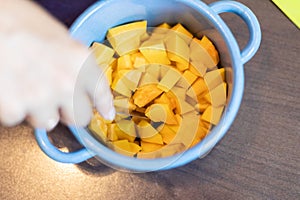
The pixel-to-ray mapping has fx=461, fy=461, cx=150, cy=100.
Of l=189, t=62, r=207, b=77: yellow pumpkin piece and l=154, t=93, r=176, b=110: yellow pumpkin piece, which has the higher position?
l=189, t=62, r=207, b=77: yellow pumpkin piece

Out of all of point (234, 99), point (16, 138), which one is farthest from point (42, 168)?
point (234, 99)

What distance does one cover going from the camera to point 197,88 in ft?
2.27

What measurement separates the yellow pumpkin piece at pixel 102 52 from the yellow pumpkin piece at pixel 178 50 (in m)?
0.09

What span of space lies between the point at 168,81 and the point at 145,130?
0.27 feet

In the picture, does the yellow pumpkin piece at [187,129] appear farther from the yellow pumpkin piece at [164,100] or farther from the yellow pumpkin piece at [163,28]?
the yellow pumpkin piece at [163,28]

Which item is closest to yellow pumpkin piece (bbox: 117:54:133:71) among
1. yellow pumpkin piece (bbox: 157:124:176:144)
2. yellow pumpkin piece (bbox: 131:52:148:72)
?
yellow pumpkin piece (bbox: 131:52:148:72)

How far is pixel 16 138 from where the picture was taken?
2.31ft

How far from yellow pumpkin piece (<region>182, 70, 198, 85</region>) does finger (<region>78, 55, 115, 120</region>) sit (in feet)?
0.53

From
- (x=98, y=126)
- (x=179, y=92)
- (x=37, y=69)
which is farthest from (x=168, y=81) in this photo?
(x=37, y=69)

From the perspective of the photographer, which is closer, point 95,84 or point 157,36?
point 95,84

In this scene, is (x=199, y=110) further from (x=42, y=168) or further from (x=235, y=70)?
(x=42, y=168)

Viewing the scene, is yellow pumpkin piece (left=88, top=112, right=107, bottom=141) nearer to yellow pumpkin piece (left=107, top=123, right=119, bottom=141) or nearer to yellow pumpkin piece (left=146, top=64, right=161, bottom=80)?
yellow pumpkin piece (left=107, top=123, right=119, bottom=141)

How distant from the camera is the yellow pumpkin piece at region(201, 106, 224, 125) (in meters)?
0.65

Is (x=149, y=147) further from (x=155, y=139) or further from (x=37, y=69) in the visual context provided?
(x=37, y=69)
